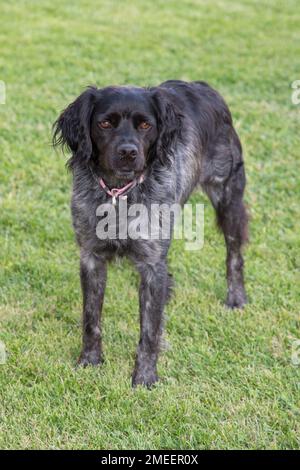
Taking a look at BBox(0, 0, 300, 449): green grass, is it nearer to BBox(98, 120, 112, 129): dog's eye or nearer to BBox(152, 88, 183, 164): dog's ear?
BBox(152, 88, 183, 164): dog's ear

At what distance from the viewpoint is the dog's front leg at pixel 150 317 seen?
4.52 meters

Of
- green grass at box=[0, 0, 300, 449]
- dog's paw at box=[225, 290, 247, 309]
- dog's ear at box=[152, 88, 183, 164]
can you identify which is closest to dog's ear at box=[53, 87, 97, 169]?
dog's ear at box=[152, 88, 183, 164]

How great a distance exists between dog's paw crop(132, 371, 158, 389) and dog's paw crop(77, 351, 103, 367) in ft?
1.02

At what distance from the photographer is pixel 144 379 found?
4.49 meters

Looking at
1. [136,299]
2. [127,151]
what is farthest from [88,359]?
[127,151]

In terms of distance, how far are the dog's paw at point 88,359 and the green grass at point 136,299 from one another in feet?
0.27

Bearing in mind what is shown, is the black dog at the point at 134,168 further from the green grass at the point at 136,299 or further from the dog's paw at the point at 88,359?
the green grass at the point at 136,299

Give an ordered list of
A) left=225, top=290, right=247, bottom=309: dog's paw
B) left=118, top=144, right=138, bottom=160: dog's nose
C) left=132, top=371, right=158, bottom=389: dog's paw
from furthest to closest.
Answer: left=225, top=290, right=247, bottom=309: dog's paw, left=132, top=371, right=158, bottom=389: dog's paw, left=118, top=144, right=138, bottom=160: dog's nose

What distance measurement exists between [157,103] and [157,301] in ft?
4.10

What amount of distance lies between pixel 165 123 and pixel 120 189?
0.50 meters

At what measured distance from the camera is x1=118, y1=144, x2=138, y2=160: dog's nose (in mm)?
4055

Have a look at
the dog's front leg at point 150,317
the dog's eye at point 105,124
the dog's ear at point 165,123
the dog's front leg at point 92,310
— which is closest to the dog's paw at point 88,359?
the dog's front leg at point 92,310

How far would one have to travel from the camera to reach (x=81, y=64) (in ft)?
34.2
